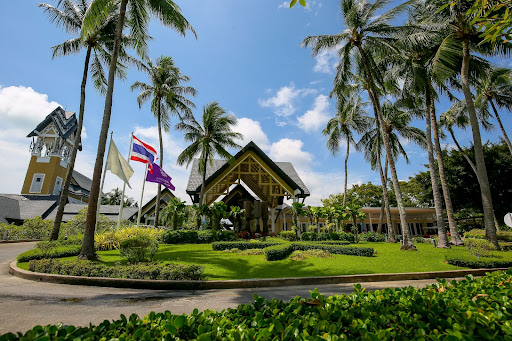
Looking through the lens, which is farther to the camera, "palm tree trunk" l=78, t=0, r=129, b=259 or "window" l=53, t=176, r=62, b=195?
"window" l=53, t=176, r=62, b=195

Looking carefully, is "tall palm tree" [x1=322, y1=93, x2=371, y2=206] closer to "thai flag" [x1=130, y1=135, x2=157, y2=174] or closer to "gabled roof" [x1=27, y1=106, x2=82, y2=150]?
"thai flag" [x1=130, y1=135, x2=157, y2=174]

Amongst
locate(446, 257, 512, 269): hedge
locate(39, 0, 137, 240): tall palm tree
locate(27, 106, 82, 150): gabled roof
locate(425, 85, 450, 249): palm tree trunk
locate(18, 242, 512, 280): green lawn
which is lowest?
locate(18, 242, 512, 280): green lawn

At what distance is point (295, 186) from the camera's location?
22156mm

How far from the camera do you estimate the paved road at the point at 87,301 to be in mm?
4148

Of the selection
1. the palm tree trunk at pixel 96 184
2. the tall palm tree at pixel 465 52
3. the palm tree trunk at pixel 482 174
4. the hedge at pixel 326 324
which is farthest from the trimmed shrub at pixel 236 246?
the hedge at pixel 326 324

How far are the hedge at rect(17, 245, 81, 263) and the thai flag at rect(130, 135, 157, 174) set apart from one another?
308 inches

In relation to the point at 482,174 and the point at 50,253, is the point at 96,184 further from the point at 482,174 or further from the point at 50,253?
the point at 482,174

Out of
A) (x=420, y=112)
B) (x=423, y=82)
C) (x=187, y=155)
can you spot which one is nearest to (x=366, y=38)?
(x=423, y=82)

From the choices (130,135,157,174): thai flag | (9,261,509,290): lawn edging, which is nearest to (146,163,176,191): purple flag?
(130,135,157,174): thai flag

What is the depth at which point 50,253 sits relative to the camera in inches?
394

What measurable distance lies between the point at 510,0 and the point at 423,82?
43.5ft

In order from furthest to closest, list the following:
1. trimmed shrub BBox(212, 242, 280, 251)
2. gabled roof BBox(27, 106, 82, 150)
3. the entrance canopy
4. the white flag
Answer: gabled roof BBox(27, 106, 82, 150) → the entrance canopy → the white flag → trimmed shrub BBox(212, 242, 280, 251)

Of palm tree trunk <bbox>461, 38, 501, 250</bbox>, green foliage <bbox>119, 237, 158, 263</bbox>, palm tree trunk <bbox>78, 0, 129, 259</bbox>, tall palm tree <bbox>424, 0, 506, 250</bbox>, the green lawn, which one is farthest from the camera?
tall palm tree <bbox>424, 0, 506, 250</bbox>

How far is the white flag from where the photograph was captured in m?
16.1
